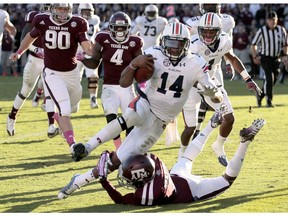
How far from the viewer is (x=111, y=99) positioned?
27.1 feet

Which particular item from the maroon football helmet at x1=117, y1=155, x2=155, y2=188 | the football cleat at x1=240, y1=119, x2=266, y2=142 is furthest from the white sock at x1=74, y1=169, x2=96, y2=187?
the football cleat at x1=240, y1=119, x2=266, y2=142

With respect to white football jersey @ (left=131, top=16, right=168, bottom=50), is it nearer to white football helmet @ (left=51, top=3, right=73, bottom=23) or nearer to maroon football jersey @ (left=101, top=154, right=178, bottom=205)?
white football helmet @ (left=51, top=3, right=73, bottom=23)

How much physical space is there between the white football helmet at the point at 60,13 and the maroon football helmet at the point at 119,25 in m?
0.41

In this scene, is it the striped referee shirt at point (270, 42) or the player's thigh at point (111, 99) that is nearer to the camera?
the player's thigh at point (111, 99)

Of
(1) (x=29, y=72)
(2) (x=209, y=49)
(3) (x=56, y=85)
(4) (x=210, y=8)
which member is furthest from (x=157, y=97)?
(1) (x=29, y=72)

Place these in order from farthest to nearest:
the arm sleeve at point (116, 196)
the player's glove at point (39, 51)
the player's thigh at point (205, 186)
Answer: the player's glove at point (39, 51) → the player's thigh at point (205, 186) → the arm sleeve at point (116, 196)

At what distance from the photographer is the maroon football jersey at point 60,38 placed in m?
8.18

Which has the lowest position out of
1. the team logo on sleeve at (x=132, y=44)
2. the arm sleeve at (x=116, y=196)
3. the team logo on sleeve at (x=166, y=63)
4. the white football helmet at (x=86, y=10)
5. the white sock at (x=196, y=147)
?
the arm sleeve at (x=116, y=196)

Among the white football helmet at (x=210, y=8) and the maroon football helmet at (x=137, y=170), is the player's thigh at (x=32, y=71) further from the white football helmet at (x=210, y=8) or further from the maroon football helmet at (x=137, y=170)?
the maroon football helmet at (x=137, y=170)

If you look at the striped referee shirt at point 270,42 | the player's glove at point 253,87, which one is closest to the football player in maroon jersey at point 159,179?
the player's glove at point 253,87

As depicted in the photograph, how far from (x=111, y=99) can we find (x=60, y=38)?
29.9 inches

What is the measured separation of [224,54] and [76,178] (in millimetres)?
2453

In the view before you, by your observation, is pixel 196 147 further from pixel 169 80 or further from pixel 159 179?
pixel 159 179

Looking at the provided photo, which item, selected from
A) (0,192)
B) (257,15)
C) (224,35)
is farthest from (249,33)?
(0,192)
